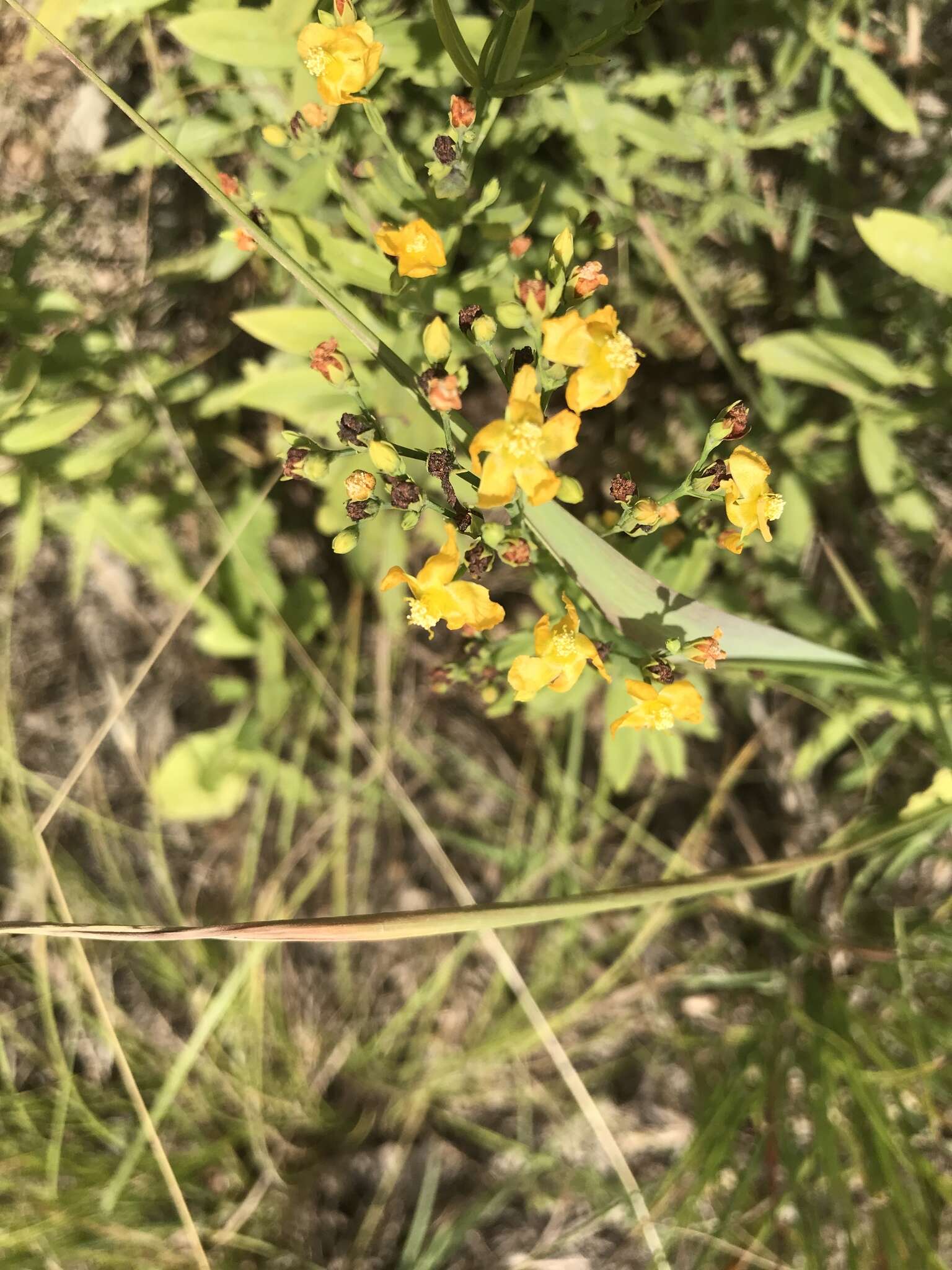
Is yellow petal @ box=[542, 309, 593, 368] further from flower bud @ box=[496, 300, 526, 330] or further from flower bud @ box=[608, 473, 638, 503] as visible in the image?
flower bud @ box=[608, 473, 638, 503]

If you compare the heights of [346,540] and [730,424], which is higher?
[730,424]

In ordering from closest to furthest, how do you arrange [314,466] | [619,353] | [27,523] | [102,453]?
[619,353], [314,466], [27,523], [102,453]

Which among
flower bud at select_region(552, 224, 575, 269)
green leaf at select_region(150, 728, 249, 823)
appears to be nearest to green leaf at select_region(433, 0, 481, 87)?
flower bud at select_region(552, 224, 575, 269)

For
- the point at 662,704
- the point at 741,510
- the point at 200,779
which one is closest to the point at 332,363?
the point at 741,510

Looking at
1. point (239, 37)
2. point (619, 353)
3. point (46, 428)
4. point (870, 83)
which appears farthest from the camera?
point (46, 428)

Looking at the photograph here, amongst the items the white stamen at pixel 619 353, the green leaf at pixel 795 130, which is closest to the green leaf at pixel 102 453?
the white stamen at pixel 619 353

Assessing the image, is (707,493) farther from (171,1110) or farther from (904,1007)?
(171,1110)

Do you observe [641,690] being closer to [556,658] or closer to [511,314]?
[556,658]

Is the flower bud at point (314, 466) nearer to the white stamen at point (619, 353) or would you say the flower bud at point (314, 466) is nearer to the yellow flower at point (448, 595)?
the yellow flower at point (448, 595)
